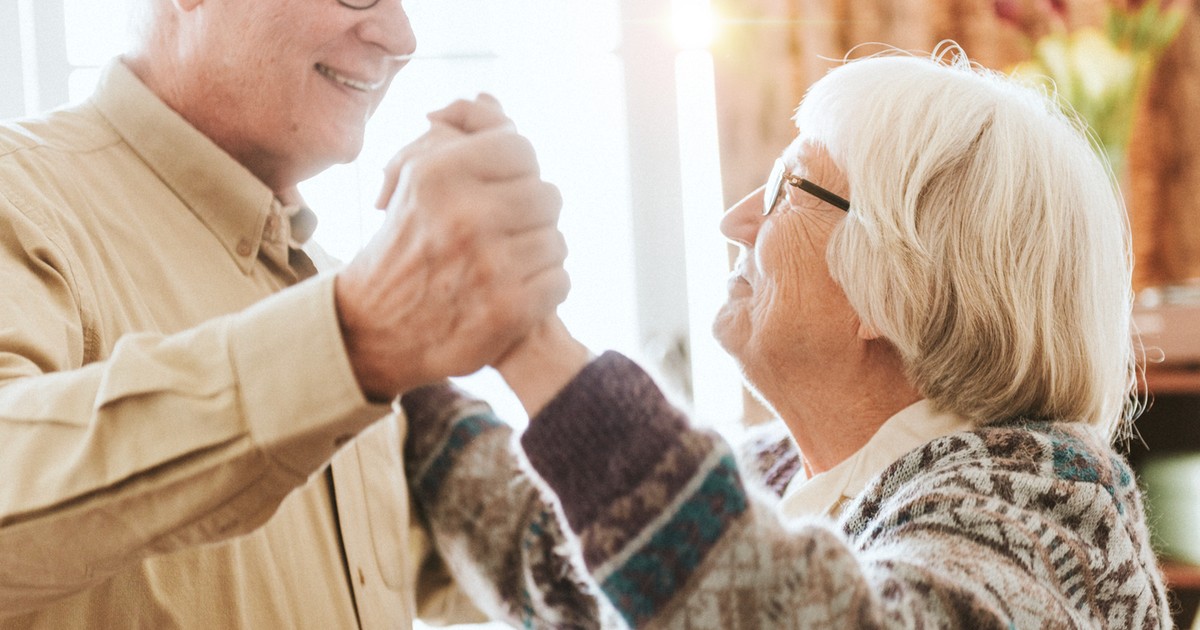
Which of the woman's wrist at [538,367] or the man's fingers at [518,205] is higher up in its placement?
the man's fingers at [518,205]

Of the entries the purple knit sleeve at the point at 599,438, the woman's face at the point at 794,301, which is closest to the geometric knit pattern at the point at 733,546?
the purple knit sleeve at the point at 599,438

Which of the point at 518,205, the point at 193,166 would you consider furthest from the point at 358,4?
the point at 518,205

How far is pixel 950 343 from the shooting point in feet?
4.43

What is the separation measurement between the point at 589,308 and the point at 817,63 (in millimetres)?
906

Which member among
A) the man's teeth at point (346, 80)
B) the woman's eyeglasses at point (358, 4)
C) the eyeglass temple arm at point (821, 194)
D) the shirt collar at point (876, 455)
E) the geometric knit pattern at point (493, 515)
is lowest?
the shirt collar at point (876, 455)

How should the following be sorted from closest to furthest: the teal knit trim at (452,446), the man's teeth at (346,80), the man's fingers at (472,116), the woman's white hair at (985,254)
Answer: the man's fingers at (472,116) < the teal knit trim at (452,446) < the man's teeth at (346,80) < the woman's white hair at (985,254)

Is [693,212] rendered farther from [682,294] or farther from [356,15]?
[356,15]

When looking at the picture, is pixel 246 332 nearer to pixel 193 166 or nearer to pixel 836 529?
pixel 193 166

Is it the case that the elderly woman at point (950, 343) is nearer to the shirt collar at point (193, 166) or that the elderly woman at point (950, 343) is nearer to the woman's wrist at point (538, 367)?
the woman's wrist at point (538, 367)

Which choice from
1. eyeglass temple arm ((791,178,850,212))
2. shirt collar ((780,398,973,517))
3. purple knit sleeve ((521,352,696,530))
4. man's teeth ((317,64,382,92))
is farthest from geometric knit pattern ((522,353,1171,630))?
man's teeth ((317,64,382,92))

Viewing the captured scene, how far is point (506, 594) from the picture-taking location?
0.90 m

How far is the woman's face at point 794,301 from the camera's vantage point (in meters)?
1.40

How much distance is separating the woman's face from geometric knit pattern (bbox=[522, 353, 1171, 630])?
366 mm

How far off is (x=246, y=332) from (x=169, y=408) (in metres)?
0.07
